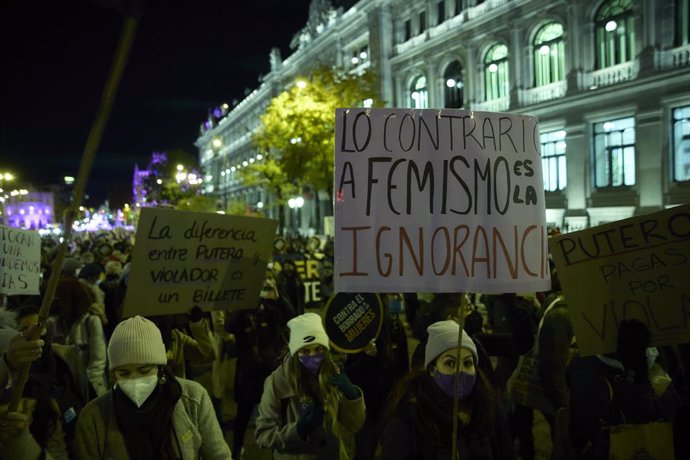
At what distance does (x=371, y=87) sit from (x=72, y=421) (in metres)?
26.5

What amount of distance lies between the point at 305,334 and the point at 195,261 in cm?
139

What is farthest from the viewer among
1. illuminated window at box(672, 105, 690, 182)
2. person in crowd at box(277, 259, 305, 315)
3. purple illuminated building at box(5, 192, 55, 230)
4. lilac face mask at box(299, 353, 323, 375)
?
purple illuminated building at box(5, 192, 55, 230)

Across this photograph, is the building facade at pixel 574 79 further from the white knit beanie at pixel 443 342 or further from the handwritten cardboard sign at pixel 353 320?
the white knit beanie at pixel 443 342

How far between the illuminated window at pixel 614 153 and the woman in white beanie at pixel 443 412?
63.7ft

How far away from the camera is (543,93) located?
23719 millimetres

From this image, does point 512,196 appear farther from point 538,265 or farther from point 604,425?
point 604,425

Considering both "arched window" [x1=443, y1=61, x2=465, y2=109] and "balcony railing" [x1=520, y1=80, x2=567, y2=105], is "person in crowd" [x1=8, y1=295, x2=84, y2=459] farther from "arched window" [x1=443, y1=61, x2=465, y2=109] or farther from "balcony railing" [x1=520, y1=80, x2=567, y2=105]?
"arched window" [x1=443, y1=61, x2=465, y2=109]

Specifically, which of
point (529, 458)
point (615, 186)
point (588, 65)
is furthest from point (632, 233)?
point (588, 65)

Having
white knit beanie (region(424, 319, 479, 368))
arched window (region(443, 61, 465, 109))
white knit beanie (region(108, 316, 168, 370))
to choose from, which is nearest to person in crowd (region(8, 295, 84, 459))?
white knit beanie (region(108, 316, 168, 370))

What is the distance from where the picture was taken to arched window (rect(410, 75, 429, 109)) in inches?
1221

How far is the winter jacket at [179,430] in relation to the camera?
2582mm

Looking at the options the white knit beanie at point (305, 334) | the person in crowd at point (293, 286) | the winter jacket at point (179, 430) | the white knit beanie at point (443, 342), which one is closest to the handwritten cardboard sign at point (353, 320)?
the white knit beanie at point (305, 334)

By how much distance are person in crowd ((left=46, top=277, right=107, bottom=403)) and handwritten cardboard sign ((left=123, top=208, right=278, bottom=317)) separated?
1.08 m

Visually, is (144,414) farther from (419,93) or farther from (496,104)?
(419,93)
